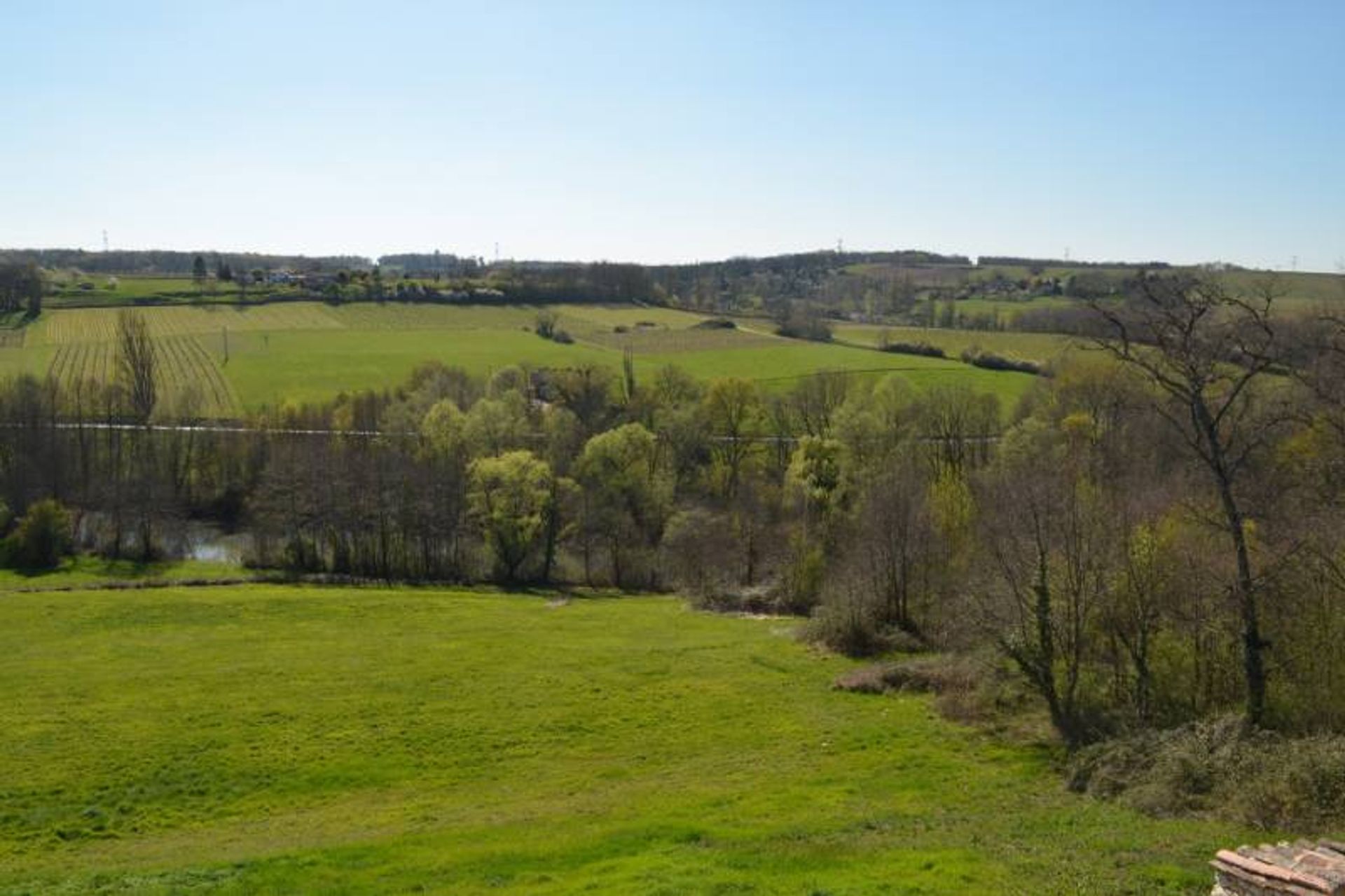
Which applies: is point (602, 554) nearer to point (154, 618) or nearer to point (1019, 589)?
point (154, 618)

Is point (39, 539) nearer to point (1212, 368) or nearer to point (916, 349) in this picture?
point (1212, 368)

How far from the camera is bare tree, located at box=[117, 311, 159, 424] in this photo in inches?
3652

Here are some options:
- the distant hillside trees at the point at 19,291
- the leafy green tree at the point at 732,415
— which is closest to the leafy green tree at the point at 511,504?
the leafy green tree at the point at 732,415

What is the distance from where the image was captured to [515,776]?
27469 mm

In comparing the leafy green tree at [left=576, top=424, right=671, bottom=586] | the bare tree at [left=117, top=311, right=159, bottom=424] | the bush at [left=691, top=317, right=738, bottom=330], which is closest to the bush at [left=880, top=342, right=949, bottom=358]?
the bush at [left=691, top=317, right=738, bottom=330]

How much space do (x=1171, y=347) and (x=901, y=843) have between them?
13.6 meters

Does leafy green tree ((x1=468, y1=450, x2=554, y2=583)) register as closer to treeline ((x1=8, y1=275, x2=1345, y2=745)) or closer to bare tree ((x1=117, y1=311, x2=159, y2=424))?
treeline ((x1=8, y1=275, x2=1345, y2=745))

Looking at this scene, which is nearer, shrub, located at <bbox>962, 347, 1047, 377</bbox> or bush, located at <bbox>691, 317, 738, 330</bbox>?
shrub, located at <bbox>962, 347, 1047, 377</bbox>

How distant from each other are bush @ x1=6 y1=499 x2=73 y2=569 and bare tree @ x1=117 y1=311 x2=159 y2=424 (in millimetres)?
29133

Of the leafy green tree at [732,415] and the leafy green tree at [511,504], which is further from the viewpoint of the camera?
the leafy green tree at [732,415]

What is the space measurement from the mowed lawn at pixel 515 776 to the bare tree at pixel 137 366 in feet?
168

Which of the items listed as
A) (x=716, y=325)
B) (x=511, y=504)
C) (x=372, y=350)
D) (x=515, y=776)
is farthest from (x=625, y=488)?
(x=716, y=325)

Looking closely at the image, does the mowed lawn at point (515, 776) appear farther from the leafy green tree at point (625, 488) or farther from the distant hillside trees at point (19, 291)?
the distant hillside trees at point (19, 291)

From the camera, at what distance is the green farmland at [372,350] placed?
104125mm
